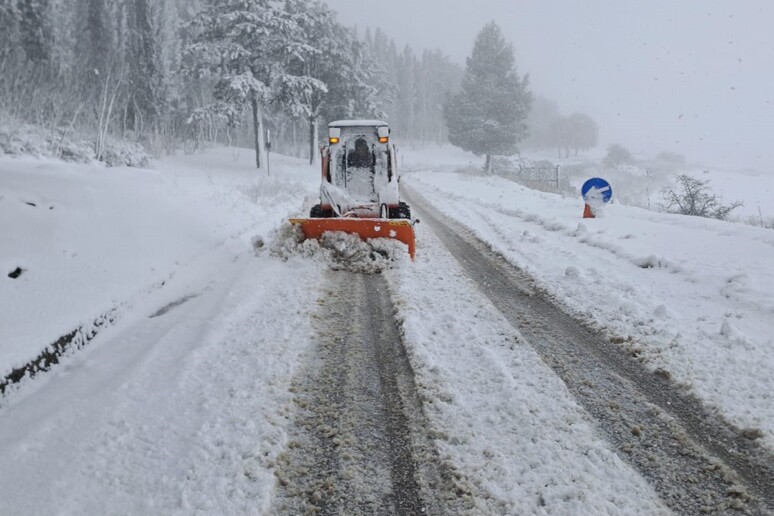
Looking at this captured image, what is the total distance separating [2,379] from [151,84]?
4069 centimetres

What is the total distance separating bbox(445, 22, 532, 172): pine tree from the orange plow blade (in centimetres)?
3138

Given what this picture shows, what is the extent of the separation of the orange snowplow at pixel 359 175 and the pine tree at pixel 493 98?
98.2 feet

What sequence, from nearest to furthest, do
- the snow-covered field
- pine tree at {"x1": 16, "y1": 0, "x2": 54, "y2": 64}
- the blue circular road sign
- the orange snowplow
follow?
the snow-covered field
the orange snowplow
the blue circular road sign
pine tree at {"x1": 16, "y1": 0, "x2": 54, "y2": 64}

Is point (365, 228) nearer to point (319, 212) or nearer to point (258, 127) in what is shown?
point (319, 212)

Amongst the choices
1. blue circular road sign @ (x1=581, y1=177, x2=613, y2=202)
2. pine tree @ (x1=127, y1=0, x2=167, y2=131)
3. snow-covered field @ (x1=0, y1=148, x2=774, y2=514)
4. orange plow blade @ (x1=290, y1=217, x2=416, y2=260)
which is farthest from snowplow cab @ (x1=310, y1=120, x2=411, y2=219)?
pine tree @ (x1=127, y1=0, x2=167, y2=131)

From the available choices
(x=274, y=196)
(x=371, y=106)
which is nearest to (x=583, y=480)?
(x=274, y=196)

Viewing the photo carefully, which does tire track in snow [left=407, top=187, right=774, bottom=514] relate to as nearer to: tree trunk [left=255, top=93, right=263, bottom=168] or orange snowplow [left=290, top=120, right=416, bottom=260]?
orange snowplow [left=290, top=120, right=416, bottom=260]

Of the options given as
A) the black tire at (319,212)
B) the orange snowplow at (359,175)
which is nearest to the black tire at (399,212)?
the orange snowplow at (359,175)

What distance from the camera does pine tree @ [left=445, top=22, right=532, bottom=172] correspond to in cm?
3594

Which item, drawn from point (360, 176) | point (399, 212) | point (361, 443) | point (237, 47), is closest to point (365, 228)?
point (399, 212)

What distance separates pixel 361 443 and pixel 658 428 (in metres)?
1.93

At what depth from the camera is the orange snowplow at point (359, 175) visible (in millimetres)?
8141

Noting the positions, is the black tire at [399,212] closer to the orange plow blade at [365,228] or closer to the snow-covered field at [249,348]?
the snow-covered field at [249,348]

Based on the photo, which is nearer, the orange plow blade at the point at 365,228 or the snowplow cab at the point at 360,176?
the orange plow blade at the point at 365,228
